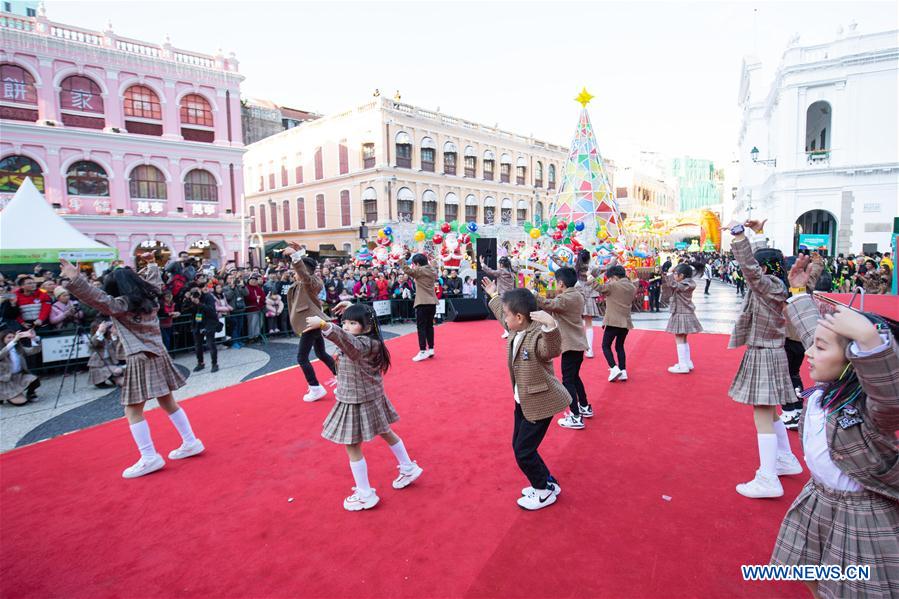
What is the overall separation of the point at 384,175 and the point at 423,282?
2270cm

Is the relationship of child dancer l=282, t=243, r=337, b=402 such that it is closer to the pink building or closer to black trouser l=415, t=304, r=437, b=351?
black trouser l=415, t=304, r=437, b=351

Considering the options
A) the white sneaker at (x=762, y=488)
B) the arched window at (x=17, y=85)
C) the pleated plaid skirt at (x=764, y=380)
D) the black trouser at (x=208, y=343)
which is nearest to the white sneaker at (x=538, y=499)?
the white sneaker at (x=762, y=488)

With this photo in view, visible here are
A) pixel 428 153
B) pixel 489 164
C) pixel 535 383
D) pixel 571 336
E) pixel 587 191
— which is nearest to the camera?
pixel 535 383

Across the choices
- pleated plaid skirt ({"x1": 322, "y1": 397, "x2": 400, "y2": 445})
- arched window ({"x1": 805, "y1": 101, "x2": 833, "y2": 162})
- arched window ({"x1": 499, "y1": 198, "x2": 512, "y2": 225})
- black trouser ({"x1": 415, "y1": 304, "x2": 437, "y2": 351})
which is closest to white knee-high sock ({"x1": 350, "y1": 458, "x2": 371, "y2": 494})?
pleated plaid skirt ({"x1": 322, "y1": 397, "x2": 400, "y2": 445})

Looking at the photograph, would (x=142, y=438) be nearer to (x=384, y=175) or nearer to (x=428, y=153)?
→ (x=384, y=175)

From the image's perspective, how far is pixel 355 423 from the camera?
3510 mm

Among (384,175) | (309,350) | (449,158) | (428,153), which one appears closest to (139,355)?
(309,350)

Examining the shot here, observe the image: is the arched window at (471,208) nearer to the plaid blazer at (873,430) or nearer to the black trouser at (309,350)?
the black trouser at (309,350)

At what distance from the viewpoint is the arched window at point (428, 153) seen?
31211 millimetres

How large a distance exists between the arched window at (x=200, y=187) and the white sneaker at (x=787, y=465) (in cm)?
2416

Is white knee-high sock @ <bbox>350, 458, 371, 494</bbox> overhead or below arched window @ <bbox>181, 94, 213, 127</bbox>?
below

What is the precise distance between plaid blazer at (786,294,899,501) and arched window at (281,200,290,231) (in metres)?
36.4

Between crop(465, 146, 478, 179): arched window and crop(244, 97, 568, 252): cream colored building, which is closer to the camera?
crop(244, 97, 568, 252): cream colored building

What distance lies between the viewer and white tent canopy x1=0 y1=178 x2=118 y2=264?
9.25m
